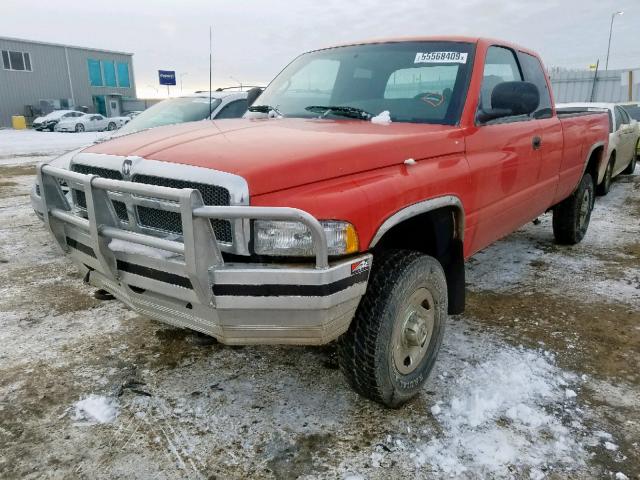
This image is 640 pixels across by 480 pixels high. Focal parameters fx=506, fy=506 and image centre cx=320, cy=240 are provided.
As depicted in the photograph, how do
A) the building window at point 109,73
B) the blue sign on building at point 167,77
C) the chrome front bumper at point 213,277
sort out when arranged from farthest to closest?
1. the building window at point 109,73
2. the blue sign on building at point 167,77
3. the chrome front bumper at point 213,277

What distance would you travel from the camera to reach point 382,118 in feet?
9.75

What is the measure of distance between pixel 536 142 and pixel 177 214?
281cm

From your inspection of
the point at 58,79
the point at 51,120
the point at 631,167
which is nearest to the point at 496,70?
the point at 631,167

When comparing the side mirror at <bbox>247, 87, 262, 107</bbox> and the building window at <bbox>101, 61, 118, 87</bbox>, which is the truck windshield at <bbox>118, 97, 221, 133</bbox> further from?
the building window at <bbox>101, 61, 118, 87</bbox>

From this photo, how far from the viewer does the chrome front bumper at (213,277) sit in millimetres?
1891

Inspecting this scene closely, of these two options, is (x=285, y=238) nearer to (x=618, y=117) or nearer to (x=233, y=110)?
(x=233, y=110)

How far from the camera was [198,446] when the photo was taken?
2324mm

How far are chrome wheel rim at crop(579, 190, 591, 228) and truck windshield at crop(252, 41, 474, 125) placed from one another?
2.96 meters

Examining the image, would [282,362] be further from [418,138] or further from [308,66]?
[308,66]

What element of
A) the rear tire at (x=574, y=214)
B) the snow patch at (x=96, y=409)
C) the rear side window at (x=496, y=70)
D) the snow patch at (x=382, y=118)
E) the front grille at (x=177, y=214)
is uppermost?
the rear side window at (x=496, y=70)

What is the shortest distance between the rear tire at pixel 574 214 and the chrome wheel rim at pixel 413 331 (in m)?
3.34

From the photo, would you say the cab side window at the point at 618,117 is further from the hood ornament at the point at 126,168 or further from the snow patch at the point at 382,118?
the hood ornament at the point at 126,168

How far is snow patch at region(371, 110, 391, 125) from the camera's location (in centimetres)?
294

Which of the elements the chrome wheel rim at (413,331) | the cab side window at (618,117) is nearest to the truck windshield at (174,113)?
the chrome wheel rim at (413,331)
